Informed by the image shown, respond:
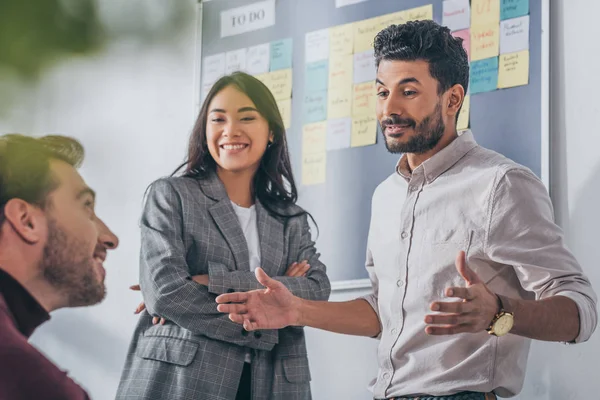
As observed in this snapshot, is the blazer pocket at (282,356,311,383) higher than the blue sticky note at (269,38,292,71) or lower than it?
lower

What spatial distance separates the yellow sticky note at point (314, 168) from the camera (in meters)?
2.67

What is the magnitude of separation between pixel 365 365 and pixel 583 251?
724mm

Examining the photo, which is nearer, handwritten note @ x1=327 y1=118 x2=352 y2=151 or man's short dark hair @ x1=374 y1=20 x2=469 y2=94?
man's short dark hair @ x1=374 y1=20 x2=469 y2=94

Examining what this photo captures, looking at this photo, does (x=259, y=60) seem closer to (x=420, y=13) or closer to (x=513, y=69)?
(x=420, y=13)

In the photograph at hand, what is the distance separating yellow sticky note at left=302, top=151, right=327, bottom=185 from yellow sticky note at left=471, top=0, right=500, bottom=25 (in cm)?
64

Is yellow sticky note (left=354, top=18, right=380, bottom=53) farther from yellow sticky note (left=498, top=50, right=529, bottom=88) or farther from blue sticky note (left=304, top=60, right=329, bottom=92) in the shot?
yellow sticky note (left=498, top=50, right=529, bottom=88)

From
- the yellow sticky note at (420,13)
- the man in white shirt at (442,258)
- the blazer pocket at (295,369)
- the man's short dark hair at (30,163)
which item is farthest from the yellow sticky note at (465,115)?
the man's short dark hair at (30,163)

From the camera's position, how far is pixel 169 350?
1.92m

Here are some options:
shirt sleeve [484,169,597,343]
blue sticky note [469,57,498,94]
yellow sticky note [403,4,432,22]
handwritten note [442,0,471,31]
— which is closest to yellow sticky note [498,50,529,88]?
blue sticky note [469,57,498,94]

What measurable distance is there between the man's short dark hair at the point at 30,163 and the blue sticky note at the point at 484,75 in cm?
177

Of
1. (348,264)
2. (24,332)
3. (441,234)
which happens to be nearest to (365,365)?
(348,264)

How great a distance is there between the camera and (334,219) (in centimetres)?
264

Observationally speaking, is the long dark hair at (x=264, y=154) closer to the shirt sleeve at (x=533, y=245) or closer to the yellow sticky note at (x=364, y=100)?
the yellow sticky note at (x=364, y=100)

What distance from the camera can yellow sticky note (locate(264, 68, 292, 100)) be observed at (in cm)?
278
